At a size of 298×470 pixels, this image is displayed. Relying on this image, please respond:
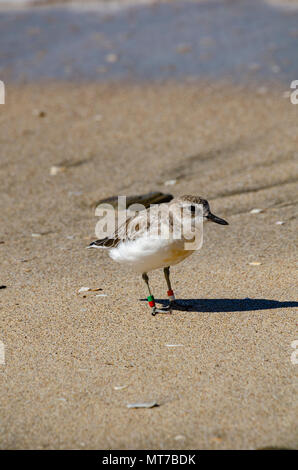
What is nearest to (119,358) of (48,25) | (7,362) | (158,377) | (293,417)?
(158,377)

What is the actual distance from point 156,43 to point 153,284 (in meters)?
8.06

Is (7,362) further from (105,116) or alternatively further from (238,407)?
(105,116)

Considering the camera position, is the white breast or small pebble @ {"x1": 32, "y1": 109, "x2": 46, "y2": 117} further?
small pebble @ {"x1": 32, "y1": 109, "x2": 46, "y2": 117}

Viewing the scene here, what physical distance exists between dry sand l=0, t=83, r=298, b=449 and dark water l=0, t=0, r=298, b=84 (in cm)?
119

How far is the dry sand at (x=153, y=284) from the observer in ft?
11.7

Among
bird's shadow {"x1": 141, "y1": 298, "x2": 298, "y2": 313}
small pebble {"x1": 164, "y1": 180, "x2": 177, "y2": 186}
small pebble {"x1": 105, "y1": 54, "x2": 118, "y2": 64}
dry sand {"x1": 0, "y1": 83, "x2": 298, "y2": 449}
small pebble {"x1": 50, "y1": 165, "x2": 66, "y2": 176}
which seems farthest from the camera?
small pebble {"x1": 105, "y1": 54, "x2": 118, "y2": 64}

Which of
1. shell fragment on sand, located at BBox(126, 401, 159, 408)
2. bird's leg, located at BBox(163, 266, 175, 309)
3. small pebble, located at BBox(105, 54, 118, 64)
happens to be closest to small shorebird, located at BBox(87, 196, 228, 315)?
bird's leg, located at BBox(163, 266, 175, 309)

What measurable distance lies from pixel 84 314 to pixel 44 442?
1.50 m

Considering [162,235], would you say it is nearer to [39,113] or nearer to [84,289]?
[84,289]

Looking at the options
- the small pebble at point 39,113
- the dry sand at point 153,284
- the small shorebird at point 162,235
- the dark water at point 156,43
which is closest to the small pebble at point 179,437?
the dry sand at point 153,284

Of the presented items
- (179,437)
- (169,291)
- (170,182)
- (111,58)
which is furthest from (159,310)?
(111,58)

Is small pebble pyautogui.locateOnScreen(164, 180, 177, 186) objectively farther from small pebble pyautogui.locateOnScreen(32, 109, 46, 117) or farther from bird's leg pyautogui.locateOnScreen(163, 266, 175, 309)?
small pebble pyautogui.locateOnScreen(32, 109, 46, 117)

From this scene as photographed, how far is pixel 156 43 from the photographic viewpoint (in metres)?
12.5

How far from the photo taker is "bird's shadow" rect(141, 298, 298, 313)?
15.7 feet
